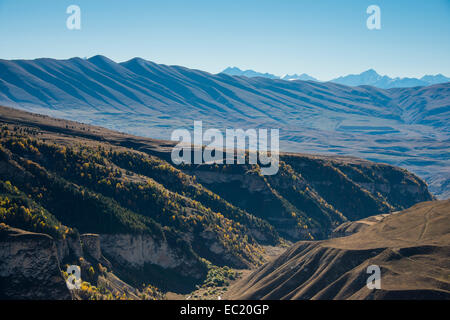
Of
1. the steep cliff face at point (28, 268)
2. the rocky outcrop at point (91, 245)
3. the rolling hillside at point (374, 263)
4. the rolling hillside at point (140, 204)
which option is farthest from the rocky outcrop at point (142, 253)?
the steep cliff face at point (28, 268)

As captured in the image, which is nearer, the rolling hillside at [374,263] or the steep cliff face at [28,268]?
the rolling hillside at [374,263]

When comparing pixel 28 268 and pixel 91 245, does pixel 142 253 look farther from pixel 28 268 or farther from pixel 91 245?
pixel 28 268

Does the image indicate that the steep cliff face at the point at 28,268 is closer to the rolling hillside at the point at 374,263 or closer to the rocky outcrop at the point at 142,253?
the rocky outcrop at the point at 142,253

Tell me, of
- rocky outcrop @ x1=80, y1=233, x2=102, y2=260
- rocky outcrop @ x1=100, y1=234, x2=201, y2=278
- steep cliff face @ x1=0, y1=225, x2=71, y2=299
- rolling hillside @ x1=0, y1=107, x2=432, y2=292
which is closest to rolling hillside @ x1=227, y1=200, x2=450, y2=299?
rocky outcrop @ x1=100, y1=234, x2=201, y2=278

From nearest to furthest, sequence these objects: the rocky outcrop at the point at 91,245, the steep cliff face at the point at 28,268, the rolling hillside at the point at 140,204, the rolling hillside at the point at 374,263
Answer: the rolling hillside at the point at 374,263, the steep cliff face at the point at 28,268, the rocky outcrop at the point at 91,245, the rolling hillside at the point at 140,204

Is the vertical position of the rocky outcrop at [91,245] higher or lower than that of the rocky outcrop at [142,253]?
higher

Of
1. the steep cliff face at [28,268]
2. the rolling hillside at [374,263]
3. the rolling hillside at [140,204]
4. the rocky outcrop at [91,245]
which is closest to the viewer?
the rolling hillside at [374,263]

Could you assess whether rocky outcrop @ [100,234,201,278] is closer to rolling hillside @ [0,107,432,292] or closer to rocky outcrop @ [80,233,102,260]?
rolling hillside @ [0,107,432,292]
